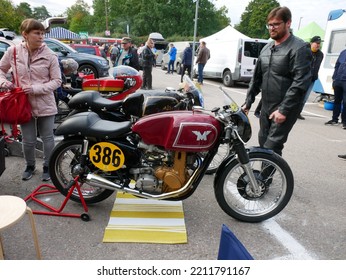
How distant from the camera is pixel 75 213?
303 cm

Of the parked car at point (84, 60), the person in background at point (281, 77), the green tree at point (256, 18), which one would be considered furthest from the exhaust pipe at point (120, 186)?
the green tree at point (256, 18)

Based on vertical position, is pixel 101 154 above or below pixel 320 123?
above

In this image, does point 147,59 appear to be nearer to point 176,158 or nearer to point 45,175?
point 45,175

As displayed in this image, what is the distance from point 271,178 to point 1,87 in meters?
2.91

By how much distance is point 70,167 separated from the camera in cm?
309

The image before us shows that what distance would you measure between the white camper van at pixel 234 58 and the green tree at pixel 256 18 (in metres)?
41.1

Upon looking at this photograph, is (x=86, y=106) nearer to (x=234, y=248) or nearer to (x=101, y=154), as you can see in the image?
(x=101, y=154)

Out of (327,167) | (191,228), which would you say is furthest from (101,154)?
(327,167)

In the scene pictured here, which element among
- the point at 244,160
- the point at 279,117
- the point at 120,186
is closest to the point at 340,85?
the point at 279,117

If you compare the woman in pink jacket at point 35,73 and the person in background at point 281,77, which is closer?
the person in background at point 281,77

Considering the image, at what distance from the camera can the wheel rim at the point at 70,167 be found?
297 cm

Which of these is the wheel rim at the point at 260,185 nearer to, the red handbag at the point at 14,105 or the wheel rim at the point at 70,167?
the wheel rim at the point at 70,167

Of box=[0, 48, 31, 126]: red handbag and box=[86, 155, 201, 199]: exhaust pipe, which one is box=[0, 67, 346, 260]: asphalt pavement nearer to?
box=[86, 155, 201, 199]: exhaust pipe

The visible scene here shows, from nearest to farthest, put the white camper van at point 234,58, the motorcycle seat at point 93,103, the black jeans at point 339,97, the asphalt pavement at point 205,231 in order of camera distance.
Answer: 1. the asphalt pavement at point 205,231
2. the motorcycle seat at point 93,103
3. the black jeans at point 339,97
4. the white camper van at point 234,58
